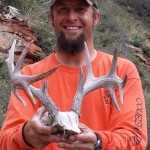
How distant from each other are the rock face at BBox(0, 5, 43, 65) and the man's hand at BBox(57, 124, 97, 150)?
288 inches

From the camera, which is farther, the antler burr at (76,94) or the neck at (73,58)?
the neck at (73,58)

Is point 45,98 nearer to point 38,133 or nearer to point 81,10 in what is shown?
point 38,133

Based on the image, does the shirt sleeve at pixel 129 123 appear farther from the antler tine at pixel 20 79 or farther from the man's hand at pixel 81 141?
the antler tine at pixel 20 79

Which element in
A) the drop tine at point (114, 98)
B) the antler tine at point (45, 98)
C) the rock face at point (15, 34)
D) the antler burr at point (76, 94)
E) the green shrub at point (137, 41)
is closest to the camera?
the antler burr at point (76, 94)

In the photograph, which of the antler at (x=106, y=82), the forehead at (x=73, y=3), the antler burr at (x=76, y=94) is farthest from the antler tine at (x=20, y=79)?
the forehead at (x=73, y=3)

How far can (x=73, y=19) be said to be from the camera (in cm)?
440

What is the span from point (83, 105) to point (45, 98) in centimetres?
55

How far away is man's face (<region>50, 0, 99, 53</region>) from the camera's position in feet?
14.5

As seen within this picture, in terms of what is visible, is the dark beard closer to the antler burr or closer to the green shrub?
the antler burr

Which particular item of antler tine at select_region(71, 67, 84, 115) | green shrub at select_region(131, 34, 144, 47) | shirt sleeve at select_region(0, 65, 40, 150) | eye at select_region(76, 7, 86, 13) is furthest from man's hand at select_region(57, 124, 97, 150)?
green shrub at select_region(131, 34, 144, 47)

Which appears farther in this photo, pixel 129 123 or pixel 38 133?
pixel 129 123

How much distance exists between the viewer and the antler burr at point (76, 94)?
355 cm

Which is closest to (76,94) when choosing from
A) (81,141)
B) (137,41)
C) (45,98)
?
(45,98)

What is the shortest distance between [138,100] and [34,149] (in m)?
0.96
